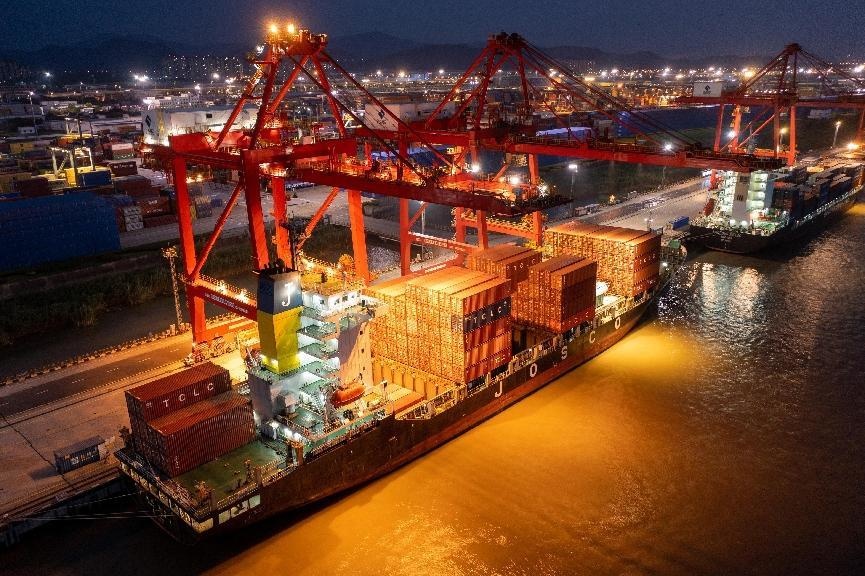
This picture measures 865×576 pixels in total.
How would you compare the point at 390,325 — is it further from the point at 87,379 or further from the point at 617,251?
the point at 617,251

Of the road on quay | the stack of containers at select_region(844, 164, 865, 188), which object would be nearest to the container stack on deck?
the road on quay

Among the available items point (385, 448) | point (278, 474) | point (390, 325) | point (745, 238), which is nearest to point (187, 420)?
point (278, 474)

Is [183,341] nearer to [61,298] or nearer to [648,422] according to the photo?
[61,298]

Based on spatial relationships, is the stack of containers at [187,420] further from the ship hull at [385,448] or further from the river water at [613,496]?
the river water at [613,496]

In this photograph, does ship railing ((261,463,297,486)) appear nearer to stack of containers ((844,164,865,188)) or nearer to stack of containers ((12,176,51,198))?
stack of containers ((12,176,51,198))

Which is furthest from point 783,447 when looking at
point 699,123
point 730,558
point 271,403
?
point 699,123

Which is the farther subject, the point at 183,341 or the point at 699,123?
the point at 699,123
